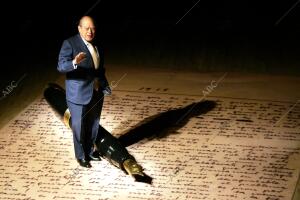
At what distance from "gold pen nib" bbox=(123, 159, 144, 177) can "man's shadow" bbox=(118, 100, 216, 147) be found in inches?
21.8

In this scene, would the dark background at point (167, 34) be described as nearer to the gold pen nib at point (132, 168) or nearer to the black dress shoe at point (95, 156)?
the black dress shoe at point (95, 156)

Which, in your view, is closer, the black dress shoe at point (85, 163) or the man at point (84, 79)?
the man at point (84, 79)

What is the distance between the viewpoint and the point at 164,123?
484 centimetres

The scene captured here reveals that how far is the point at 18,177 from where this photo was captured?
4.24m

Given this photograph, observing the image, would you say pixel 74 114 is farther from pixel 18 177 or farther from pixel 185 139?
pixel 185 139

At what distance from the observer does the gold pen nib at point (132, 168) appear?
394 cm

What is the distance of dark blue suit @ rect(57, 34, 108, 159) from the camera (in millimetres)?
3775

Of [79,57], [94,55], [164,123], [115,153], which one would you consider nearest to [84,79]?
[94,55]

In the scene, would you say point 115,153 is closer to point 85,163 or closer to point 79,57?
point 85,163

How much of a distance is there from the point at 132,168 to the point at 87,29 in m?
1.05

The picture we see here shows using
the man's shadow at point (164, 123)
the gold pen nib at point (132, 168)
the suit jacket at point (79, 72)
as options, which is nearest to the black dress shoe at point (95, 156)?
the man's shadow at point (164, 123)

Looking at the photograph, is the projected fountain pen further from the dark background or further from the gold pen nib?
the dark background

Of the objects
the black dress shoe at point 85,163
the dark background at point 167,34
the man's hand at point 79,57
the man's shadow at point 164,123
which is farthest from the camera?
the dark background at point 167,34

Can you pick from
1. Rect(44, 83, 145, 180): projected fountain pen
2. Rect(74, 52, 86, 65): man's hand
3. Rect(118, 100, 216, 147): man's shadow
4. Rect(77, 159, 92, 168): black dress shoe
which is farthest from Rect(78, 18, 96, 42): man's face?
Rect(118, 100, 216, 147): man's shadow
